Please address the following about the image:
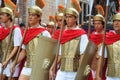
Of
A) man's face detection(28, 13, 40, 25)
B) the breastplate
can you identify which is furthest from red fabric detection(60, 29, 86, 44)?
man's face detection(28, 13, 40, 25)

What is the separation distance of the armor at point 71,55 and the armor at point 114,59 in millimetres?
477

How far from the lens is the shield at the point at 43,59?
716 centimetres

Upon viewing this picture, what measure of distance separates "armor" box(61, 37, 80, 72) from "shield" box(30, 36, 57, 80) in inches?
8.4

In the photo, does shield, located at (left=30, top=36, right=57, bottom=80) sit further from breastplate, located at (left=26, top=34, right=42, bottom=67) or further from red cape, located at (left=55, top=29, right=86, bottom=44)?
breastplate, located at (left=26, top=34, right=42, bottom=67)

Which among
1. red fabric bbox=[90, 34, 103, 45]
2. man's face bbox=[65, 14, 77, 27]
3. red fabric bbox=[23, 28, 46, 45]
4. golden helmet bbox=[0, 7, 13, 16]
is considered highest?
golden helmet bbox=[0, 7, 13, 16]

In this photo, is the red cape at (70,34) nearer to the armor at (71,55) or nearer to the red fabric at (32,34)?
the armor at (71,55)

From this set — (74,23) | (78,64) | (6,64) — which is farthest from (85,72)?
(6,64)

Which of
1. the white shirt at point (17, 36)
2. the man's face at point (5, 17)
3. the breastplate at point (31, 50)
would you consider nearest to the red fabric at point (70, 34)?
the breastplate at point (31, 50)

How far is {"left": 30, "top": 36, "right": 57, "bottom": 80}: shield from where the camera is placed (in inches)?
282

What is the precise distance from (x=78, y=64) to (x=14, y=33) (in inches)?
53.8

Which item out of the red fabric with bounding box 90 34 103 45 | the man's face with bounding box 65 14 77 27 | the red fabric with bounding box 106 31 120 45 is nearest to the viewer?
the red fabric with bounding box 106 31 120 45

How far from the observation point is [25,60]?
26.4ft

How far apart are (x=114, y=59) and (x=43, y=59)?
1043 mm

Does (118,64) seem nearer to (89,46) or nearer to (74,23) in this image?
(89,46)
